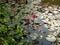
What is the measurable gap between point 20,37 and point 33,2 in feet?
6.55

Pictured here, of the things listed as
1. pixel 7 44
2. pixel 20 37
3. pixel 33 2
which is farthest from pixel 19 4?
pixel 7 44

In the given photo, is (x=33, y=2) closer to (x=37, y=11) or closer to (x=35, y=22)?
(x=37, y=11)

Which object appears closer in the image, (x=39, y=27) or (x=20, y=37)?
(x=20, y=37)

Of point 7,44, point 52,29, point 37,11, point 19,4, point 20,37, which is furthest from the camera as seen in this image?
point 19,4

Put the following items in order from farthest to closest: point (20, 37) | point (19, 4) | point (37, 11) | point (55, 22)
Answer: point (19, 4), point (37, 11), point (55, 22), point (20, 37)

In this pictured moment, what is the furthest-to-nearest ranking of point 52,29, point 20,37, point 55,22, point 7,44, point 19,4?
point 19,4 → point 55,22 → point 52,29 → point 20,37 → point 7,44

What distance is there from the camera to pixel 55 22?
4469mm

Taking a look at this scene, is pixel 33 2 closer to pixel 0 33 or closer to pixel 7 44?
pixel 0 33

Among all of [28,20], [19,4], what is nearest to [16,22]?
[28,20]

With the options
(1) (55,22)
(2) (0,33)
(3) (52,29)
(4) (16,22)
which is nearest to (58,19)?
(1) (55,22)

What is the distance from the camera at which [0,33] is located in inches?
154

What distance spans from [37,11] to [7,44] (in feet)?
6.19

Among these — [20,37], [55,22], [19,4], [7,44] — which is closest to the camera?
[7,44]

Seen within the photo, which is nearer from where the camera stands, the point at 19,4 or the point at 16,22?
the point at 16,22
